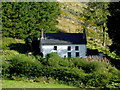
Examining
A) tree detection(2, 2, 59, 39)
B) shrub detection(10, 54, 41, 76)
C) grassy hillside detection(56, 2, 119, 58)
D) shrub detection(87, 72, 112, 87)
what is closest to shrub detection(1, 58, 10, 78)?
shrub detection(10, 54, 41, 76)

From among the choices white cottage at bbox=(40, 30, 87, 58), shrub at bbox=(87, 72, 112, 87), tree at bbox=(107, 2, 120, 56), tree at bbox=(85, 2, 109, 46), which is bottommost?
shrub at bbox=(87, 72, 112, 87)

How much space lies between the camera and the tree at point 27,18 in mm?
47406

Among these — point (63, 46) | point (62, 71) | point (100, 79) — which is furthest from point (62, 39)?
point (100, 79)

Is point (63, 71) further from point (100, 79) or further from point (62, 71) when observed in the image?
point (100, 79)

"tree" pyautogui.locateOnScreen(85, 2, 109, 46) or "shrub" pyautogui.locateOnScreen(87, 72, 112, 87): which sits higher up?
"tree" pyautogui.locateOnScreen(85, 2, 109, 46)

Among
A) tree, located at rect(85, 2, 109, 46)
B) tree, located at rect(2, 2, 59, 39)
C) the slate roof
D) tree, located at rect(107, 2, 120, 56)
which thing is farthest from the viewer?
tree, located at rect(2, 2, 59, 39)

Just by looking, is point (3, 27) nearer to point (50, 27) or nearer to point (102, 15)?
point (50, 27)

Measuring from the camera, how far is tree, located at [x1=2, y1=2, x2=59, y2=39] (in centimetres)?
4741

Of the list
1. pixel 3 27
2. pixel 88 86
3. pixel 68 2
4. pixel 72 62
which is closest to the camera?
pixel 88 86

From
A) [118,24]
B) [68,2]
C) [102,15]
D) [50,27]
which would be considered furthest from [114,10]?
[68,2]

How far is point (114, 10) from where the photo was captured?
33938 millimetres

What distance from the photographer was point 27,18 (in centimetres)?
4991

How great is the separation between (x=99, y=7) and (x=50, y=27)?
44.6 ft

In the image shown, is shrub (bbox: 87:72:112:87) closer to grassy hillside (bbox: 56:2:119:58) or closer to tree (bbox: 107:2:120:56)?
tree (bbox: 107:2:120:56)
